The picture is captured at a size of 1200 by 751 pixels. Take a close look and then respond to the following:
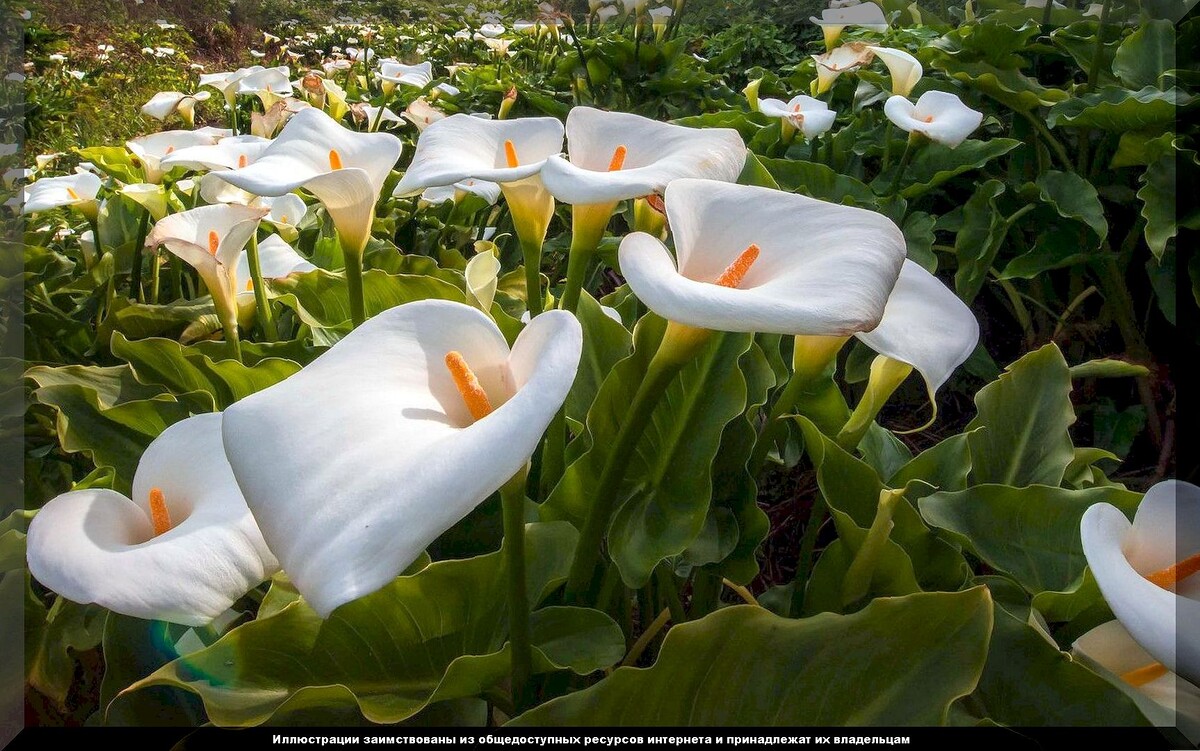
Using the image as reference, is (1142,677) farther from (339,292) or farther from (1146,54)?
(1146,54)

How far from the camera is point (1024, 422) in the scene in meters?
0.64

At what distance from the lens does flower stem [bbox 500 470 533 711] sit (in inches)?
15.4

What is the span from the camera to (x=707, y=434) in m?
0.55

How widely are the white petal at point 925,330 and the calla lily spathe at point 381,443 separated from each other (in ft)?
0.69

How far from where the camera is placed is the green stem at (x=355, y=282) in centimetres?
66

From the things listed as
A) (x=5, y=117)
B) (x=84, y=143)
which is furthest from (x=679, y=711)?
(x=84, y=143)

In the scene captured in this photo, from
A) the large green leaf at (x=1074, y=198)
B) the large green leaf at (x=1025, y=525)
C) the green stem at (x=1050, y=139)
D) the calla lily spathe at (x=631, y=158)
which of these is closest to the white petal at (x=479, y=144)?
the calla lily spathe at (x=631, y=158)

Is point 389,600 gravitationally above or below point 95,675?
above

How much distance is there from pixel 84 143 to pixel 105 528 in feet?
13.2

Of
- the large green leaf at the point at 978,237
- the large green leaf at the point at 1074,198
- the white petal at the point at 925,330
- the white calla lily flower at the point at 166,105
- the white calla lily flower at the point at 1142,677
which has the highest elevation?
the white petal at the point at 925,330

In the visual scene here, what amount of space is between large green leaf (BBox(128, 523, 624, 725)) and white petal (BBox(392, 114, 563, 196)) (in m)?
0.27

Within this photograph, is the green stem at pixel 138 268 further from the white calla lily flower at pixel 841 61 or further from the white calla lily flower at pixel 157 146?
the white calla lily flower at pixel 841 61

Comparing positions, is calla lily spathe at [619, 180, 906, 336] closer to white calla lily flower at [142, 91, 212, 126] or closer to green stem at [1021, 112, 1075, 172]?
green stem at [1021, 112, 1075, 172]

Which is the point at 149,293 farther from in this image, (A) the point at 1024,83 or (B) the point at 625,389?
(A) the point at 1024,83
